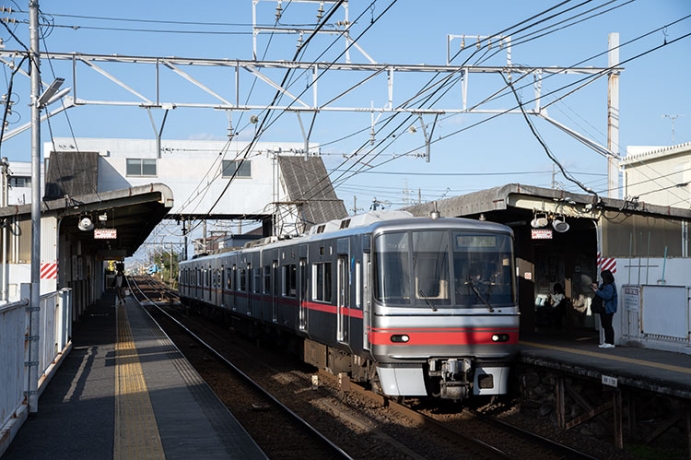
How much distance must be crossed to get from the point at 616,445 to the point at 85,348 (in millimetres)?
12444

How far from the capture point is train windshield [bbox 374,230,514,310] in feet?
34.8

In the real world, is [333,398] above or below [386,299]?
below

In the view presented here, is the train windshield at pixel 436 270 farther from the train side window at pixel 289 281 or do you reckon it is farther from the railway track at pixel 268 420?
the train side window at pixel 289 281

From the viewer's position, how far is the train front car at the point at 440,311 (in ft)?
34.5

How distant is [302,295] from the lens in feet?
49.6

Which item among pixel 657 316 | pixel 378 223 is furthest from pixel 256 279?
pixel 657 316

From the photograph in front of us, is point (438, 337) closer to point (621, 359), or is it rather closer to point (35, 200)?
point (621, 359)

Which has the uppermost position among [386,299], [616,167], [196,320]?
[616,167]

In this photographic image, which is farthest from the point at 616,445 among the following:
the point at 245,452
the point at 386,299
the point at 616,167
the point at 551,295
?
the point at 551,295

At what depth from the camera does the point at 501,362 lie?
35.7 feet

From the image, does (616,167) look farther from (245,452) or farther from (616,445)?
(245,452)

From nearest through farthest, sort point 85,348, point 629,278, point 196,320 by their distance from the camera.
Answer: point 629,278 → point 85,348 → point 196,320

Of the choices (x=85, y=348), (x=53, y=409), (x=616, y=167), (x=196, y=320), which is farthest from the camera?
(x=196, y=320)

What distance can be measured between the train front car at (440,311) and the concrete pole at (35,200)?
4.14m
